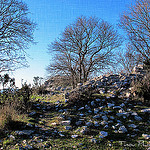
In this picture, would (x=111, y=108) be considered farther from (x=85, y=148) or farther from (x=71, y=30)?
(x=71, y=30)

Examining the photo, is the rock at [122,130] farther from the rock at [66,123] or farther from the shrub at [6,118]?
the shrub at [6,118]

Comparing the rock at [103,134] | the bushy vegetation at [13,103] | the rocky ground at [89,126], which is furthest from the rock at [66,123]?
the bushy vegetation at [13,103]

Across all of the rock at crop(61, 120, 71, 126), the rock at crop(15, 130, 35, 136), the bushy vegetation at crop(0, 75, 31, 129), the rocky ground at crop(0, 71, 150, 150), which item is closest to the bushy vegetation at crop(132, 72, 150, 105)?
the rocky ground at crop(0, 71, 150, 150)

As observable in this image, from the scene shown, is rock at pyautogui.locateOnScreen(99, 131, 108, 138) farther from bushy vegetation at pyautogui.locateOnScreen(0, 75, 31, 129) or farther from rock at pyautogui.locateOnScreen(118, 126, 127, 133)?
bushy vegetation at pyautogui.locateOnScreen(0, 75, 31, 129)

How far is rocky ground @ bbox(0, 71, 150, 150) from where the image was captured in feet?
11.5

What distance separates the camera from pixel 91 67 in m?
17.1

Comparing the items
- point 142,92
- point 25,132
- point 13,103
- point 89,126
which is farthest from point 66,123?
point 142,92

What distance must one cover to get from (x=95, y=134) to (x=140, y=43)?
14.7m

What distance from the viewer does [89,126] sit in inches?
177

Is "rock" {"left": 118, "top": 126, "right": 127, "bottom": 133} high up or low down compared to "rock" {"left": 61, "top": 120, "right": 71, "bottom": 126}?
down

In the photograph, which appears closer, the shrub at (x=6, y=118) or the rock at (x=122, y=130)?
the rock at (x=122, y=130)

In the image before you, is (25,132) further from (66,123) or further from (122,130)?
(122,130)

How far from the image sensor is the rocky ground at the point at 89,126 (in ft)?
11.5

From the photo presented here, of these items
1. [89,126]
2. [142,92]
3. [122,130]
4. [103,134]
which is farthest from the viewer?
[142,92]
